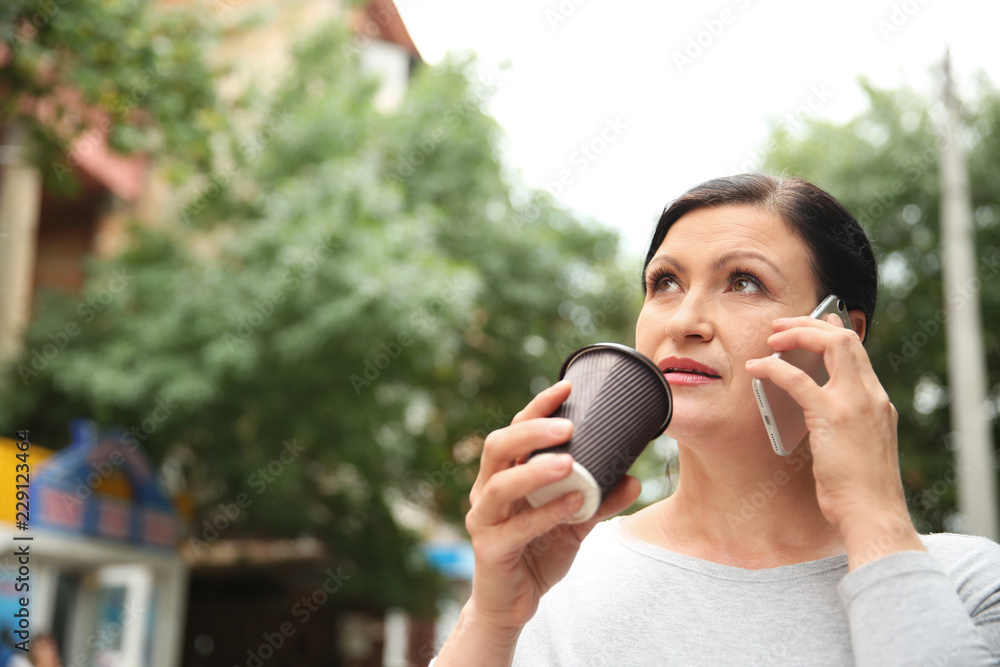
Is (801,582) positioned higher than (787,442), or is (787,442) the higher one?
(787,442)

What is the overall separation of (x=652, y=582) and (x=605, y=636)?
0.13 meters

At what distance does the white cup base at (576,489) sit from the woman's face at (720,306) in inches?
13.0

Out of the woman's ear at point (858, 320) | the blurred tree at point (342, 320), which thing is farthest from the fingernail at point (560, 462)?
the blurred tree at point (342, 320)

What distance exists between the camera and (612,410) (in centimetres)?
122

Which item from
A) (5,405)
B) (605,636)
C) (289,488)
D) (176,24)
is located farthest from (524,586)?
(5,405)

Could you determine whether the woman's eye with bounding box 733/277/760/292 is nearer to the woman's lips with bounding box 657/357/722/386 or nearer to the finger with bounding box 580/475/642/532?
the woman's lips with bounding box 657/357/722/386

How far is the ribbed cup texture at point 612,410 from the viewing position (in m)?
1.17

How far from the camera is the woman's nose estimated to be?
1.44 meters

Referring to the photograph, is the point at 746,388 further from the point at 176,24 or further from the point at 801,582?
the point at 176,24

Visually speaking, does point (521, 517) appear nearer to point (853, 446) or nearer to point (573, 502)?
point (573, 502)

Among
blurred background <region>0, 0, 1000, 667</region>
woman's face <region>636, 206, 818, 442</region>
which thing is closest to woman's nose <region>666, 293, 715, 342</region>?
woman's face <region>636, 206, 818, 442</region>

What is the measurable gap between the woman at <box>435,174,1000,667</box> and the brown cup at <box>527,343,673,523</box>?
0.03 metres

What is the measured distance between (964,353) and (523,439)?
24.4ft

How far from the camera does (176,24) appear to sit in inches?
310
